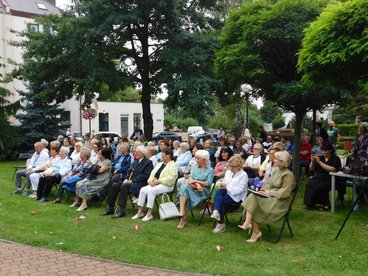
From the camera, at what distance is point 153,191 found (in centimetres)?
766

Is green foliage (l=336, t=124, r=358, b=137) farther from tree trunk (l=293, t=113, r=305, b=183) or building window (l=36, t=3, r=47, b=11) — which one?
building window (l=36, t=3, r=47, b=11)

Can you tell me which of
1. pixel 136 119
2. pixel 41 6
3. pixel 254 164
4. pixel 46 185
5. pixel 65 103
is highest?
pixel 41 6

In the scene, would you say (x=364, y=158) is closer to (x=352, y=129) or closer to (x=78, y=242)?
(x=78, y=242)

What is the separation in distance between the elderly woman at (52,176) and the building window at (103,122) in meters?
28.9

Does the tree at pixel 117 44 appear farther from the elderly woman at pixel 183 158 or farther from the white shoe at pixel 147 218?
the white shoe at pixel 147 218

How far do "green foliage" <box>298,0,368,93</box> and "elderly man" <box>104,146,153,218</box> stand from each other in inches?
137

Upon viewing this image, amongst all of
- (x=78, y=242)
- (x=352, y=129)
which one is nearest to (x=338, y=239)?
(x=78, y=242)

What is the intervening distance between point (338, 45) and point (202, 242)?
136 inches

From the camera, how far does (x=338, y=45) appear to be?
5.80m

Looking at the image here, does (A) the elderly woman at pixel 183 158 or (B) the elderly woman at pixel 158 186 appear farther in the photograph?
(A) the elderly woman at pixel 183 158

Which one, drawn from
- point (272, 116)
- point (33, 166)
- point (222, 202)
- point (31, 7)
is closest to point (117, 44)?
point (33, 166)

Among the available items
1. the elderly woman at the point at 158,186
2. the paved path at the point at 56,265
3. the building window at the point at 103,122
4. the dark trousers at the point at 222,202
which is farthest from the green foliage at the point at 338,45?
the building window at the point at 103,122

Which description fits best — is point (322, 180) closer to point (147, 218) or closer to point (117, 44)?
point (147, 218)

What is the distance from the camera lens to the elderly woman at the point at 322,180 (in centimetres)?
788
